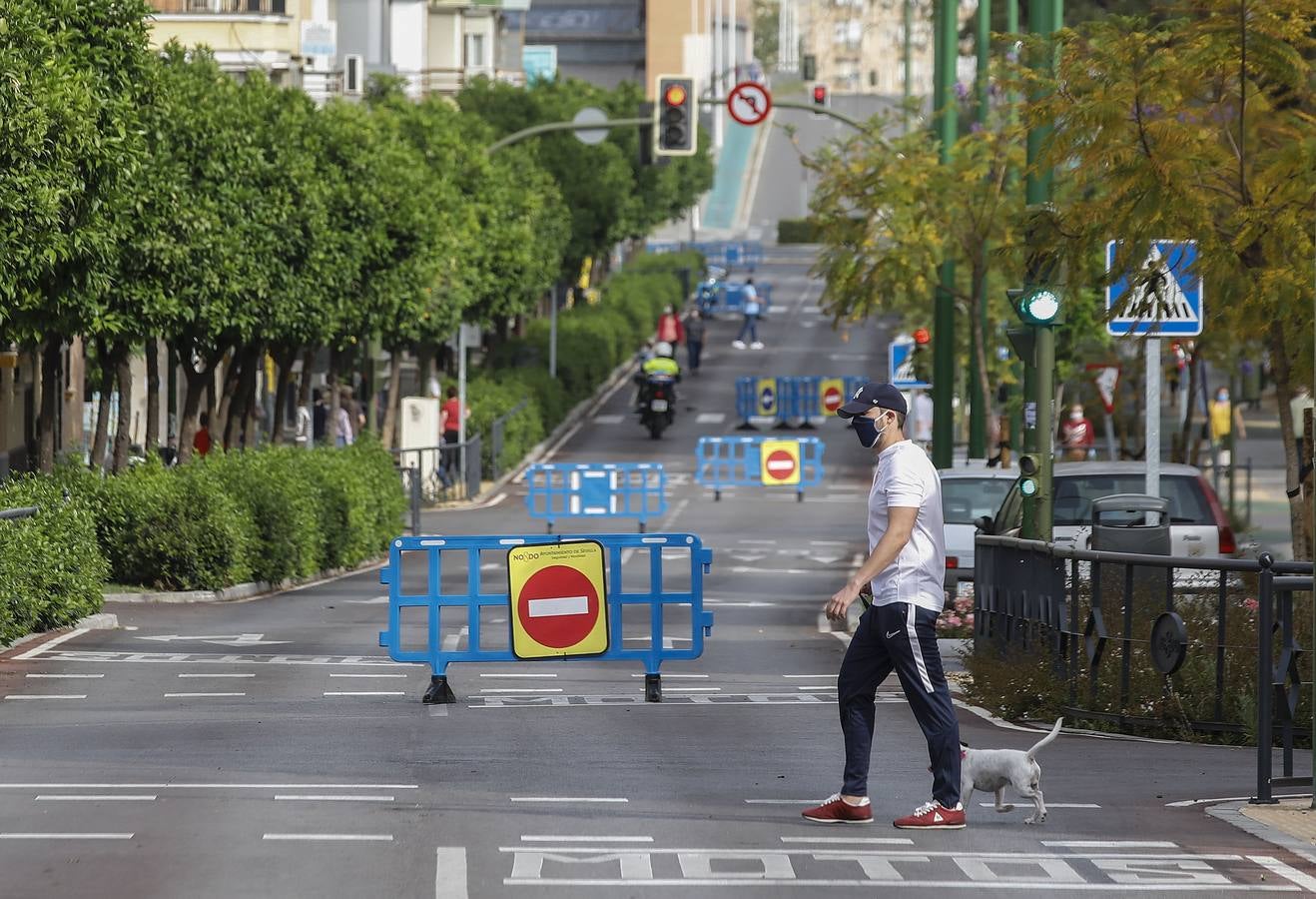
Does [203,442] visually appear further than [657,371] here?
No

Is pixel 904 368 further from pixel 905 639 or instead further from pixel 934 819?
pixel 934 819

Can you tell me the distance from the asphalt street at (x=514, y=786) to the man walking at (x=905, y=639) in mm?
191

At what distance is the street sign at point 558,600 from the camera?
15625mm

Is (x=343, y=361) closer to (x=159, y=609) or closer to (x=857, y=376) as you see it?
(x=857, y=376)

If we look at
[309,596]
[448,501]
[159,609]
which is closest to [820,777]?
[159,609]

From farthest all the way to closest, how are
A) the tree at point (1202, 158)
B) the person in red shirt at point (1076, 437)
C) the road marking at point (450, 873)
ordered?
the person in red shirt at point (1076, 437) → the tree at point (1202, 158) → the road marking at point (450, 873)

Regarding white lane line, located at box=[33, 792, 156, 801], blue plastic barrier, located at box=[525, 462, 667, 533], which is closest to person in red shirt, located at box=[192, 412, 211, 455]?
blue plastic barrier, located at box=[525, 462, 667, 533]

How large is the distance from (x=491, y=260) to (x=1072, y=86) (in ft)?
114

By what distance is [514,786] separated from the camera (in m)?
11.6

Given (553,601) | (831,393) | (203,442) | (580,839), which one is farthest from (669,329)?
(580,839)

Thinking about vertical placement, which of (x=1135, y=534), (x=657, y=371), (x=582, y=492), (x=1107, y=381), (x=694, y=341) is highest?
(x=694, y=341)

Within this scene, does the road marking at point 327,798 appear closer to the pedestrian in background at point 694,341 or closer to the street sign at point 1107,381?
the street sign at point 1107,381

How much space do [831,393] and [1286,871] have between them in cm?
5097

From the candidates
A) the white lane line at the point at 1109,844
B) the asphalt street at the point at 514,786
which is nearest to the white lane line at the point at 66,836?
the asphalt street at the point at 514,786
